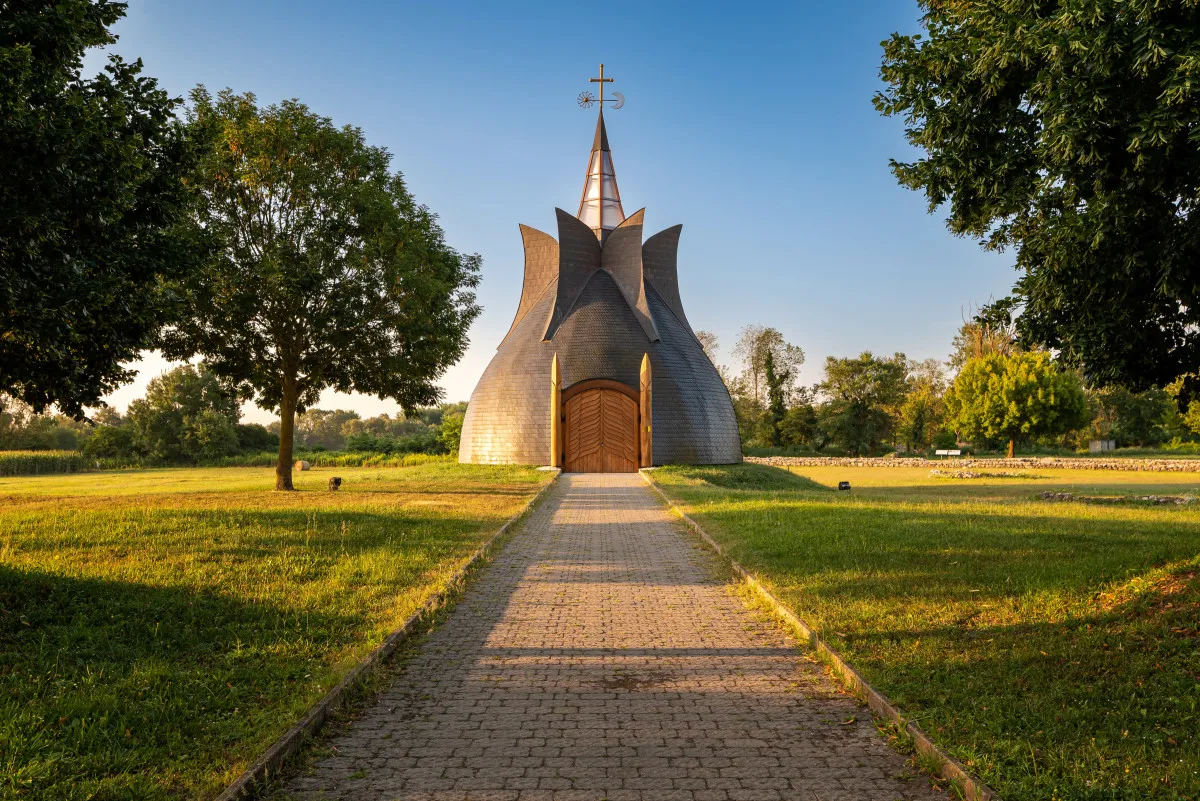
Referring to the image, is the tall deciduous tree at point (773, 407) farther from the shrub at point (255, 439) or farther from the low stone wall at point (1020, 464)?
the shrub at point (255, 439)

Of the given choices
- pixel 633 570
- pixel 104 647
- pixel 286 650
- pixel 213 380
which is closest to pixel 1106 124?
pixel 633 570

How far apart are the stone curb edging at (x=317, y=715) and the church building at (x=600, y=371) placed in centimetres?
2332

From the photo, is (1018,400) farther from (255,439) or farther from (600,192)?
(255,439)

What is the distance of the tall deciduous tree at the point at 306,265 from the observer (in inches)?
741

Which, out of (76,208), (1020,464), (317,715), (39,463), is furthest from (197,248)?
(39,463)

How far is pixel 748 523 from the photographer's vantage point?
13516 mm

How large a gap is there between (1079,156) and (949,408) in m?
59.9

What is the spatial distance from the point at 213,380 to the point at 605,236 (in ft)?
133

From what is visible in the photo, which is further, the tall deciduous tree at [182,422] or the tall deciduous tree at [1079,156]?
the tall deciduous tree at [182,422]

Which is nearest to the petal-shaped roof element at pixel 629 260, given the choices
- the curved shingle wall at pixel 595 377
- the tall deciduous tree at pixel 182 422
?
A: the curved shingle wall at pixel 595 377

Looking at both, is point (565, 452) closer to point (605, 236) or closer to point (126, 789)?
point (605, 236)

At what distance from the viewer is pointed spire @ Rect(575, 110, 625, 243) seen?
4009 centimetres

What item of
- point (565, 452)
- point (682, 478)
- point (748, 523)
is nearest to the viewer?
point (748, 523)

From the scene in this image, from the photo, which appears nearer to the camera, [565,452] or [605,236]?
[565,452]
